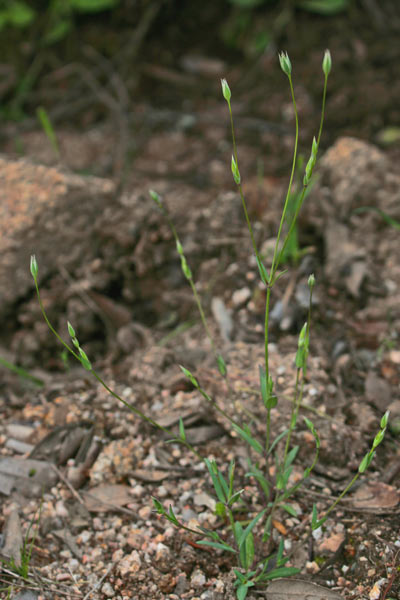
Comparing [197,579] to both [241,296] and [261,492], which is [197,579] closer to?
[261,492]

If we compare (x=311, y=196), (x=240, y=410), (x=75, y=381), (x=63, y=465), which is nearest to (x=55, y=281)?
(x=75, y=381)

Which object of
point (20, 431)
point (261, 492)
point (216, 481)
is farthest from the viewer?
point (20, 431)

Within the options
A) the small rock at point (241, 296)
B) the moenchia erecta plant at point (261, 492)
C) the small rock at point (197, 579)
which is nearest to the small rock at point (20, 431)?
the moenchia erecta plant at point (261, 492)

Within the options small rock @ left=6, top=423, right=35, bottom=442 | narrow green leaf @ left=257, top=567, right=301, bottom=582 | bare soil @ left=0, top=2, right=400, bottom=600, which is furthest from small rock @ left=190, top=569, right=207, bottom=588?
small rock @ left=6, top=423, right=35, bottom=442

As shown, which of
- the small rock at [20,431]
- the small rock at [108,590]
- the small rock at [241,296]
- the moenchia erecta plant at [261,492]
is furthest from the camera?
the small rock at [241,296]

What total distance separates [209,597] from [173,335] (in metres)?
0.88

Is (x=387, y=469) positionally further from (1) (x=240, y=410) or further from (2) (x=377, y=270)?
(2) (x=377, y=270)

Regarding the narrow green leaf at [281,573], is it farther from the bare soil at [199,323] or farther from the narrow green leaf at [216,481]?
the narrow green leaf at [216,481]

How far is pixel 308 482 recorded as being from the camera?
4.87 ft

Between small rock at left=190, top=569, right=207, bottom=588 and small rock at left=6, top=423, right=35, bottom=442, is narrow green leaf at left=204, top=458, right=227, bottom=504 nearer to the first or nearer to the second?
small rock at left=190, top=569, right=207, bottom=588

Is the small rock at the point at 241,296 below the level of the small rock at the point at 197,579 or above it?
above

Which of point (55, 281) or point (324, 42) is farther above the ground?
point (324, 42)

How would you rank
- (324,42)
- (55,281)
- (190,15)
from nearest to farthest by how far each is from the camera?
(55,281) → (324,42) → (190,15)

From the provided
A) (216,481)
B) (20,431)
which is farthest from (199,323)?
(216,481)
